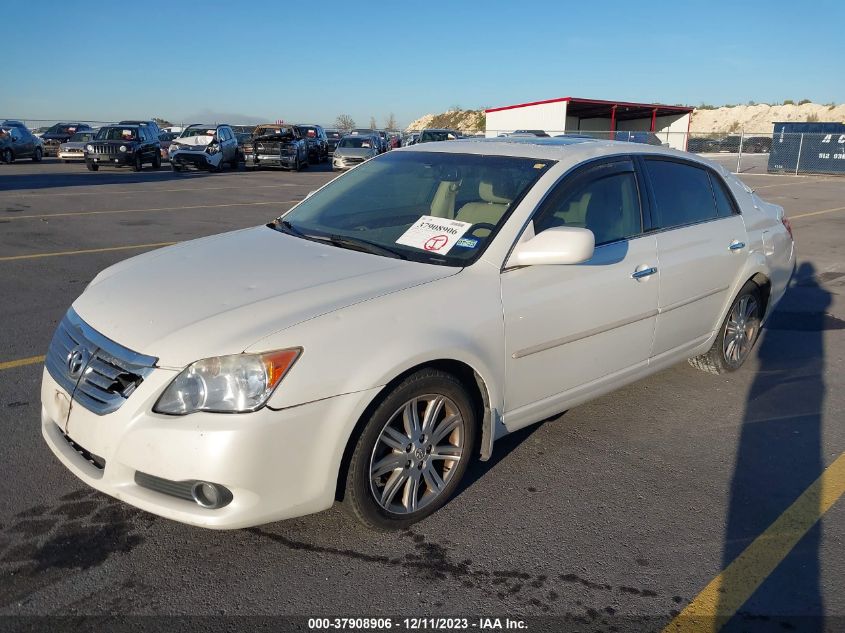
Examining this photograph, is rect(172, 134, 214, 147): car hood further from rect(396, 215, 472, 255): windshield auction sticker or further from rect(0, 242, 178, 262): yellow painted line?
rect(396, 215, 472, 255): windshield auction sticker

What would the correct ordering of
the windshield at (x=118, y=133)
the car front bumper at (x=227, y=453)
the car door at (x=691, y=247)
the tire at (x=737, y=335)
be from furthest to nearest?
the windshield at (x=118, y=133)
the tire at (x=737, y=335)
the car door at (x=691, y=247)
the car front bumper at (x=227, y=453)

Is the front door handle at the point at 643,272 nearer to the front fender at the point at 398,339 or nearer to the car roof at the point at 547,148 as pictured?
the car roof at the point at 547,148

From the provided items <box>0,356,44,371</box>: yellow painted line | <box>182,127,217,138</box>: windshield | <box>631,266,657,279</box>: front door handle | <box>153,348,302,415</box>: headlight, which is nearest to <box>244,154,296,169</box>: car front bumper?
<box>182,127,217,138</box>: windshield

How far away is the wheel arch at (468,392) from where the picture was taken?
287 centimetres

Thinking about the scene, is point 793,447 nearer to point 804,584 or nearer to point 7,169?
point 804,584

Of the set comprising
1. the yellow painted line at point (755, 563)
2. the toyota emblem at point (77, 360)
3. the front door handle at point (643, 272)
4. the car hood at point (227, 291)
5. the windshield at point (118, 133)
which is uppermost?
the windshield at point (118, 133)

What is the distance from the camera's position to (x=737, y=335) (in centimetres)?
518

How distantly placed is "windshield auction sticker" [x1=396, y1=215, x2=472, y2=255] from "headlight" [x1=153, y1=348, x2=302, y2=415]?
118 cm

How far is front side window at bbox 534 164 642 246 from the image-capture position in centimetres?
371

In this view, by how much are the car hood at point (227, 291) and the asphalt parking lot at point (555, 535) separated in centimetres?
88

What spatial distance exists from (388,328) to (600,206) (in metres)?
1.71

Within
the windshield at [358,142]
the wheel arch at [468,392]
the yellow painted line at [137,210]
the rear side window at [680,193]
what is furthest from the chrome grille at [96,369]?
the windshield at [358,142]

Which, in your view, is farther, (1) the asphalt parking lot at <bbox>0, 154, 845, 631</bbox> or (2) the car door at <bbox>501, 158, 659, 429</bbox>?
(2) the car door at <bbox>501, 158, 659, 429</bbox>

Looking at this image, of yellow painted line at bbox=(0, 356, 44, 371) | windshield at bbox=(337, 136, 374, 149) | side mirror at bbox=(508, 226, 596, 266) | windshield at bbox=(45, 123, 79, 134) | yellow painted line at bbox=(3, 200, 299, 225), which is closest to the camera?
side mirror at bbox=(508, 226, 596, 266)
